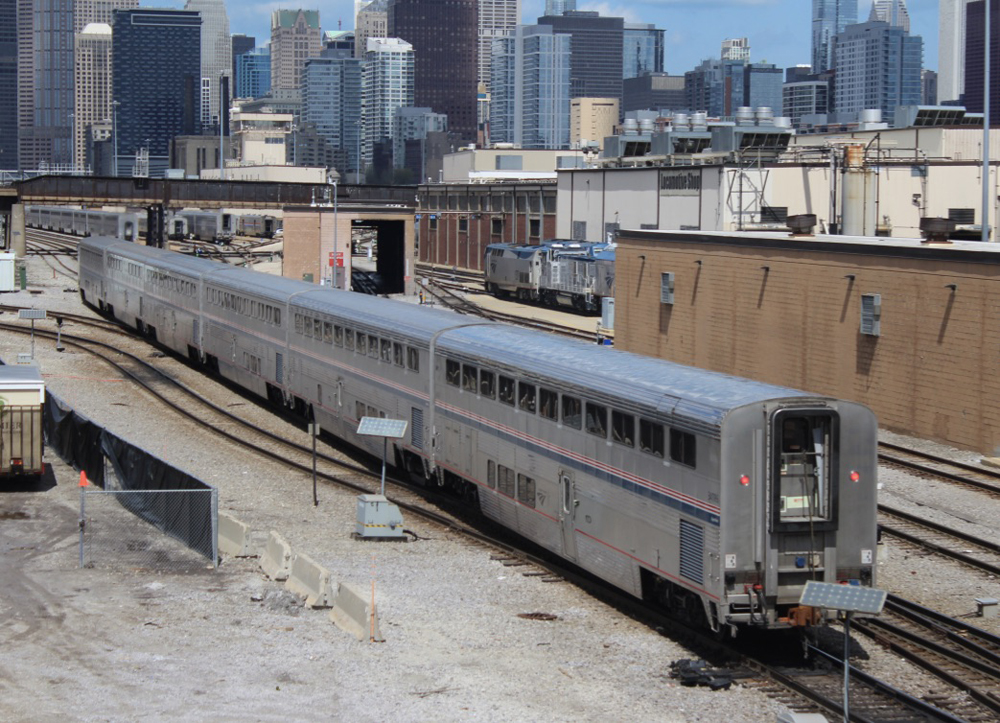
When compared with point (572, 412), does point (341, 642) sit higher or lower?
lower

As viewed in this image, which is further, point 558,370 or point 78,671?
point 558,370

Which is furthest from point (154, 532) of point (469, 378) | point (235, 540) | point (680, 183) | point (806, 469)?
point (680, 183)

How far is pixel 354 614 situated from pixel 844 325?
18597 mm

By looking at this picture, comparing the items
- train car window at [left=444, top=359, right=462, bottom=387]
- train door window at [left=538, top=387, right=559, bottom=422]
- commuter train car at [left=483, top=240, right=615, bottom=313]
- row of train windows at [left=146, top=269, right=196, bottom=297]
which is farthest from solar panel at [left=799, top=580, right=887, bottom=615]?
commuter train car at [left=483, top=240, right=615, bottom=313]

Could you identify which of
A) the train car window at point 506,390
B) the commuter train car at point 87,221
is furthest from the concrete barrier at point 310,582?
the commuter train car at point 87,221

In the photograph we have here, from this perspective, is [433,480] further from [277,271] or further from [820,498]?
[277,271]

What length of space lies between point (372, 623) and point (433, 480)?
336 inches

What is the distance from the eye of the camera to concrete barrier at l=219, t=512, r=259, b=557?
821 inches

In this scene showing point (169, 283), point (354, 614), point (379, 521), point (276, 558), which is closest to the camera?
point (354, 614)

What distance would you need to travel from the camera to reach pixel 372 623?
16516mm

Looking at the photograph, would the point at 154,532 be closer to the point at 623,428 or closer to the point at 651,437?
the point at 623,428

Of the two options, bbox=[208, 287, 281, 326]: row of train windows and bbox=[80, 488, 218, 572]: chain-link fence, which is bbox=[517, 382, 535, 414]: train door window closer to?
bbox=[80, 488, 218, 572]: chain-link fence

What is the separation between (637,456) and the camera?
55.0ft

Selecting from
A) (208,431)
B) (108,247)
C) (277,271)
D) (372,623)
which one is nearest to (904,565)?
(372,623)
